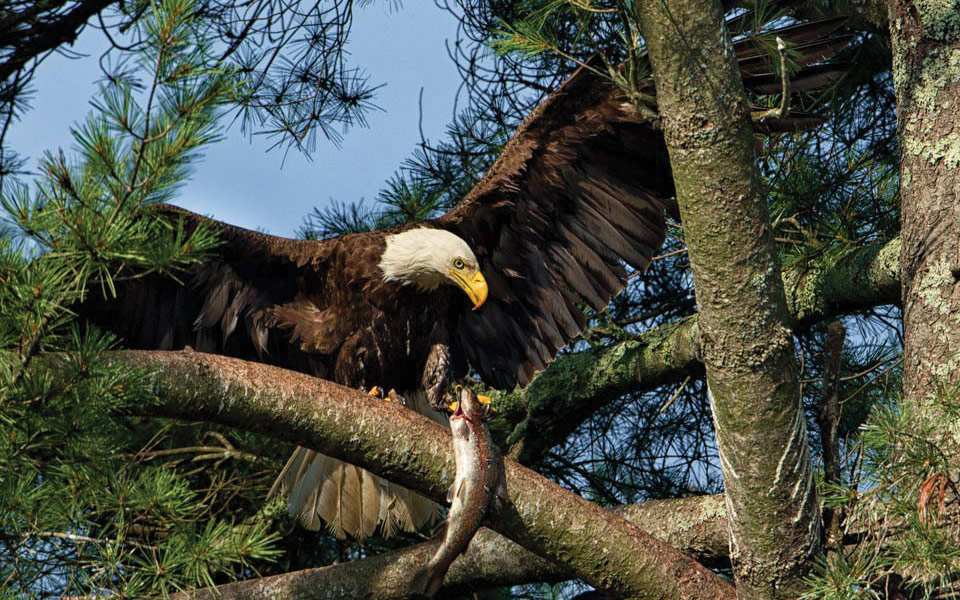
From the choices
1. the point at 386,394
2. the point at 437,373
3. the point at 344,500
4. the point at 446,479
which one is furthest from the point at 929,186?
the point at 344,500

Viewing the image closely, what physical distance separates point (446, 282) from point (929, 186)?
1.55 m

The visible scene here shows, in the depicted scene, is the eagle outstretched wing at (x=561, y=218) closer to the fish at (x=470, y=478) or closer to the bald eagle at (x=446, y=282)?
the bald eagle at (x=446, y=282)

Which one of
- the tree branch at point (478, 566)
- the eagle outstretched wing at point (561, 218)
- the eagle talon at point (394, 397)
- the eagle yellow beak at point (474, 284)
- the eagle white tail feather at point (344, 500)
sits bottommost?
the tree branch at point (478, 566)

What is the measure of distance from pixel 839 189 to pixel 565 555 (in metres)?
1.50

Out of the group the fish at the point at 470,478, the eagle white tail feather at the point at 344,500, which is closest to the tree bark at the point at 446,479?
the fish at the point at 470,478

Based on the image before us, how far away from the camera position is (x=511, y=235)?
3357mm

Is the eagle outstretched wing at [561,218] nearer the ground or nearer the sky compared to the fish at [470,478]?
nearer the sky

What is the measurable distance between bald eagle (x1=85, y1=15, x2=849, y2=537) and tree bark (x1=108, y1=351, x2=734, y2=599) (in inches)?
42.0

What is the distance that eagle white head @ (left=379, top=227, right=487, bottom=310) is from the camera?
3170 millimetres

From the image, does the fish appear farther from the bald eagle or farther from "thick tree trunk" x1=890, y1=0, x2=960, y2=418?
the bald eagle

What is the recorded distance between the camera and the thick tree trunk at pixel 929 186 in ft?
6.79

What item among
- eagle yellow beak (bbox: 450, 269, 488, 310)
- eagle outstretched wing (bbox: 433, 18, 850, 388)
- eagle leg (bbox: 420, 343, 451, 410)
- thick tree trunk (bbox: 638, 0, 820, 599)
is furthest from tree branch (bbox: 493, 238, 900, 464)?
thick tree trunk (bbox: 638, 0, 820, 599)

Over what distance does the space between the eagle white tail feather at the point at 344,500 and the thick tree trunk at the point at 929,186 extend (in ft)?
5.62

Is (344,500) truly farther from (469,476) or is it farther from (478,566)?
(469,476)
